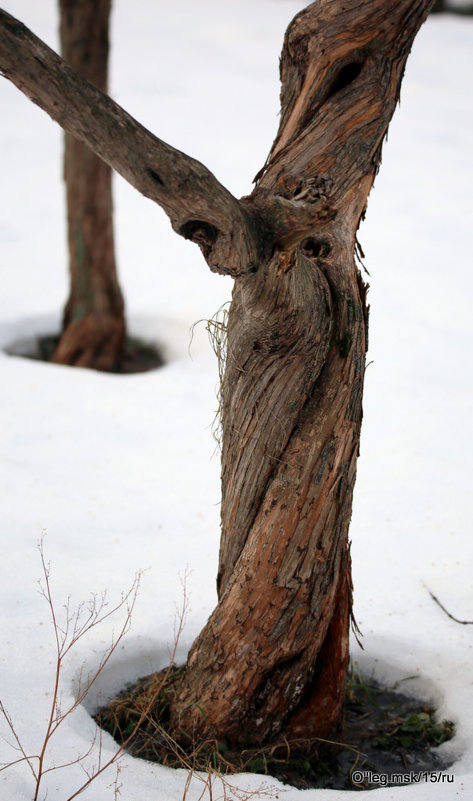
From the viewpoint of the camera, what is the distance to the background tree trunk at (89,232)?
15.8ft

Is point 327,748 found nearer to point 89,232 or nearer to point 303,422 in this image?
point 303,422

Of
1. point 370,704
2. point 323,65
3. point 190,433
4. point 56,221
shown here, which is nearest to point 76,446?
point 190,433

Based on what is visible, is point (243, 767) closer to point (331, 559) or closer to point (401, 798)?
point (401, 798)

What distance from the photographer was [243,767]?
93.6 inches

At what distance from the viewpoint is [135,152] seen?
1788mm

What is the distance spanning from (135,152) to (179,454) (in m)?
2.61

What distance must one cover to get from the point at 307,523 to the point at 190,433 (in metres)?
2.19

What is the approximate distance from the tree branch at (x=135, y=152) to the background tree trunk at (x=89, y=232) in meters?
3.19

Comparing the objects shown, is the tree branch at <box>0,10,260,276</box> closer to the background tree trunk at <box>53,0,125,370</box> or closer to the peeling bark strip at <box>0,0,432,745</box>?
the peeling bark strip at <box>0,0,432,745</box>

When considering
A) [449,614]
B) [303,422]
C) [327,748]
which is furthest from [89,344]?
[327,748]

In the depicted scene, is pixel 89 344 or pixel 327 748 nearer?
pixel 327 748

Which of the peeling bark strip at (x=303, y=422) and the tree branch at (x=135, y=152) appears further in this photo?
the peeling bark strip at (x=303, y=422)

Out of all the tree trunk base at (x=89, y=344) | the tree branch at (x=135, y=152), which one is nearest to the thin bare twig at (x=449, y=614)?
the tree branch at (x=135, y=152)

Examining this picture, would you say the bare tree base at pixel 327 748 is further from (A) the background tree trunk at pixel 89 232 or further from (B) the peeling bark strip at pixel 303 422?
(A) the background tree trunk at pixel 89 232
